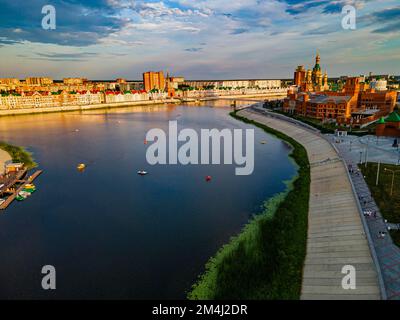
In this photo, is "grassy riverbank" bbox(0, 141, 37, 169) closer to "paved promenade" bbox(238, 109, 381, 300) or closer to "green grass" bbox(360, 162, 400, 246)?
"paved promenade" bbox(238, 109, 381, 300)

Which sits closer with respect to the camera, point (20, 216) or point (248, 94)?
point (20, 216)

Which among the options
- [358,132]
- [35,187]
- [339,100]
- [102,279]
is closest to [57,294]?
[102,279]

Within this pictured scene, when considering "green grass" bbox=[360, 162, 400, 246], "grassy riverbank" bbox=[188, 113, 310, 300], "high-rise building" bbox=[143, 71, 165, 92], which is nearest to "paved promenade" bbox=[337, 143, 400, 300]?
"green grass" bbox=[360, 162, 400, 246]

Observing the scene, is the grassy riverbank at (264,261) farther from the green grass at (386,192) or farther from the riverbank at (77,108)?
the riverbank at (77,108)

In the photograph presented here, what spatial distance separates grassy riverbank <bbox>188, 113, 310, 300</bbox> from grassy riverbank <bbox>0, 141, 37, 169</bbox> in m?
29.7

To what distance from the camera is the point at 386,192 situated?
73.1ft

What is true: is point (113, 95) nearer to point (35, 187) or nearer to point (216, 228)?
point (35, 187)

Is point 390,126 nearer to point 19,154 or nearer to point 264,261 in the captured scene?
point 264,261

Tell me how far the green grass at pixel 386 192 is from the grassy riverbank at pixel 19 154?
37.5 metres

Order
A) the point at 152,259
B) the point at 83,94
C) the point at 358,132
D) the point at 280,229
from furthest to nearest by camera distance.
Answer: the point at 83,94 < the point at 358,132 < the point at 280,229 < the point at 152,259

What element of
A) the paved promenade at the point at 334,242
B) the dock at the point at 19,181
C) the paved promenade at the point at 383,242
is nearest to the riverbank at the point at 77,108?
the dock at the point at 19,181

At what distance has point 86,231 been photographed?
2116 centimetres

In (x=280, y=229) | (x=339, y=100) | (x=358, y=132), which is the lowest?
(x=280, y=229)
